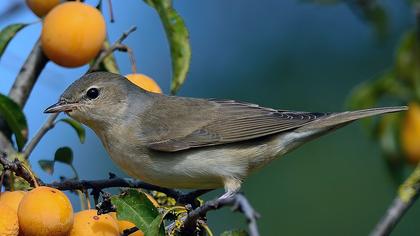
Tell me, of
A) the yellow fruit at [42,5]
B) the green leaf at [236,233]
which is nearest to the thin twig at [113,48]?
the yellow fruit at [42,5]

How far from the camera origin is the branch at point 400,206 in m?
2.30

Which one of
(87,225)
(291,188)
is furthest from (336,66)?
(87,225)

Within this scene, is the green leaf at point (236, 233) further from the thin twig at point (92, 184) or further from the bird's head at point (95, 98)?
the bird's head at point (95, 98)

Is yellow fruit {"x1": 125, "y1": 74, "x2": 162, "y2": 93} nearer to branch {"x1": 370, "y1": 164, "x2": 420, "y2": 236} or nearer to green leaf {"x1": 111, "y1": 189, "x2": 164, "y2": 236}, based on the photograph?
green leaf {"x1": 111, "y1": 189, "x2": 164, "y2": 236}

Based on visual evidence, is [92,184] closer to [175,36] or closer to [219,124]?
[175,36]

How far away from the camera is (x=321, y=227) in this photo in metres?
6.82

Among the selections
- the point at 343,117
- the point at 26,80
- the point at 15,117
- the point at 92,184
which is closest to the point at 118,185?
the point at 92,184

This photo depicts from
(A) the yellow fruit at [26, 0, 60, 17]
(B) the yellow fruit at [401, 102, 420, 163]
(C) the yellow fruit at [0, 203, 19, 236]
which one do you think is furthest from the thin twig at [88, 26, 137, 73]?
(B) the yellow fruit at [401, 102, 420, 163]

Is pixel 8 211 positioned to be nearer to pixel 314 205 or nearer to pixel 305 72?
pixel 314 205

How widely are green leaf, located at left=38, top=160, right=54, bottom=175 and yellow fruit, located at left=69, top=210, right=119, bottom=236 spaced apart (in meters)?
0.69

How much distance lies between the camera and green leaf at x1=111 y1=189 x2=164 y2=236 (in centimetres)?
270

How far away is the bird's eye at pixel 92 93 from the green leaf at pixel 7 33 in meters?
0.43

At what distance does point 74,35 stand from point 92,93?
1.68 ft

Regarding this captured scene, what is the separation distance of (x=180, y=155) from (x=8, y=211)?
4.39 feet
